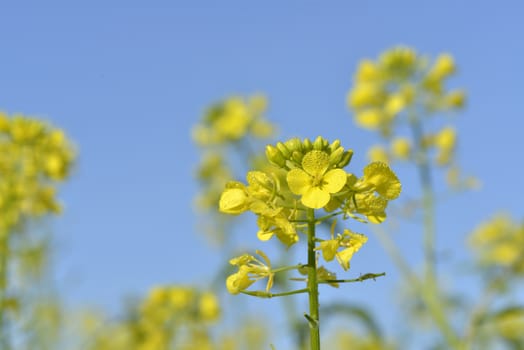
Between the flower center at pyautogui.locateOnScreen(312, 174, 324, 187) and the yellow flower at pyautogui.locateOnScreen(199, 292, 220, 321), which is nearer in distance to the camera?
the flower center at pyautogui.locateOnScreen(312, 174, 324, 187)

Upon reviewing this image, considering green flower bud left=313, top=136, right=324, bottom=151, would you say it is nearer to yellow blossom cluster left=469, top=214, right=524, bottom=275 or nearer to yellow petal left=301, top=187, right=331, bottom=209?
yellow petal left=301, top=187, right=331, bottom=209

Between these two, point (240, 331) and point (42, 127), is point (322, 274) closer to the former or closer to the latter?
point (42, 127)

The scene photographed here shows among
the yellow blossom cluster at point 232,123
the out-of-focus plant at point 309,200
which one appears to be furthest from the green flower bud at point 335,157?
the yellow blossom cluster at point 232,123

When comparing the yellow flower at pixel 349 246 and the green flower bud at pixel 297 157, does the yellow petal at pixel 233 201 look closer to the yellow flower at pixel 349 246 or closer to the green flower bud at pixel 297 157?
the green flower bud at pixel 297 157

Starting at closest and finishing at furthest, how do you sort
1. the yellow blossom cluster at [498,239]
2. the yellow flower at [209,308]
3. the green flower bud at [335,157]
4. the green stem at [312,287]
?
the green stem at [312,287]
the green flower bud at [335,157]
the yellow flower at [209,308]
the yellow blossom cluster at [498,239]

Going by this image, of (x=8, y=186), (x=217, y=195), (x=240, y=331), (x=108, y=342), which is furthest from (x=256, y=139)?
(x=108, y=342)

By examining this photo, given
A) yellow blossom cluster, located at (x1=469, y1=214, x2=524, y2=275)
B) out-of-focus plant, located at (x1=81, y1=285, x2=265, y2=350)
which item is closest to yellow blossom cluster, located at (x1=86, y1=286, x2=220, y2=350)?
out-of-focus plant, located at (x1=81, y1=285, x2=265, y2=350)
